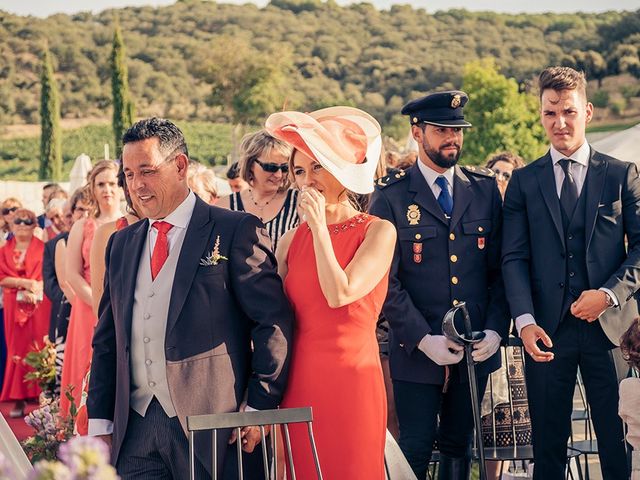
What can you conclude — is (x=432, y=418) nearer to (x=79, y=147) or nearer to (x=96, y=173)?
(x=96, y=173)

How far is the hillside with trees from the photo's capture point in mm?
80312

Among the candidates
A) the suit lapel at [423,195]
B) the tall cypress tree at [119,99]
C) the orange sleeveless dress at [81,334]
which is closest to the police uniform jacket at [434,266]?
the suit lapel at [423,195]

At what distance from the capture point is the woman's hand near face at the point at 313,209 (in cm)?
370

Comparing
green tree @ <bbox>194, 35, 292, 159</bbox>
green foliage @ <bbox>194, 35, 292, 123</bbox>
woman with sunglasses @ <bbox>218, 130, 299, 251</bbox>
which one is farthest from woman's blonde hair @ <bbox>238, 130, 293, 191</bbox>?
green foliage @ <bbox>194, 35, 292, 123</bbox>

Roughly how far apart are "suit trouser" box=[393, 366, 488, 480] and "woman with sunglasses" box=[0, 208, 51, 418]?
6.32 meters

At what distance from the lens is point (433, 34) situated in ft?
373

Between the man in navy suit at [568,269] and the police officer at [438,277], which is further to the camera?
the police officer at [438,277]

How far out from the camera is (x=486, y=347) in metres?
4.69

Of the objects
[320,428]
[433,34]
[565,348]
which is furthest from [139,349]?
[433,34]

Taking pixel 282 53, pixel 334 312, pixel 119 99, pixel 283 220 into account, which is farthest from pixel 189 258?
pixel 282 53

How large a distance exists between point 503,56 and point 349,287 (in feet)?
333

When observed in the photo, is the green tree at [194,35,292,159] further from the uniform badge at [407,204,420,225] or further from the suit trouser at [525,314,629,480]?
the suit trouser at [525,314,629,480]

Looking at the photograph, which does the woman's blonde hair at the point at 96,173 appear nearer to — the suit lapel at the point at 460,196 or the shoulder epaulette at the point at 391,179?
the shoulder epaulette at the point at 391,179

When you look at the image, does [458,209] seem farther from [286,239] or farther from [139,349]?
[139,349]
